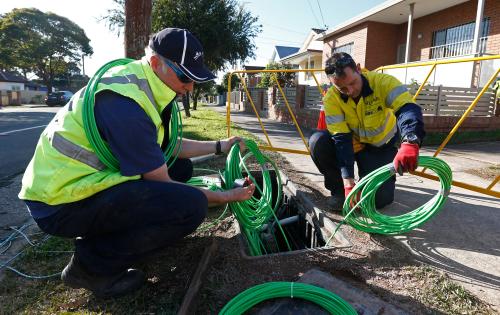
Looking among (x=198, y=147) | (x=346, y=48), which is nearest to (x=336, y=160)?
(x=198, y=147)

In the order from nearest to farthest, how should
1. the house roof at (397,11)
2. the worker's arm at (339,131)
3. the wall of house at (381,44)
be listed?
the worker's arm at (339,131), the house roof at (397,11), the wall of house at (381,44)

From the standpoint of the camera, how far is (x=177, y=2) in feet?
44.2

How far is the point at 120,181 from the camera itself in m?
1.83

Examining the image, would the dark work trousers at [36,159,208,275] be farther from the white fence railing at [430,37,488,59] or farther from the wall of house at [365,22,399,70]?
the wall of house at [365,22,399,70]

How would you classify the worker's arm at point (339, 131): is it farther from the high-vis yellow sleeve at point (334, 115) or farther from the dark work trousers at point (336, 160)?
the dark work trousers at point (336, 160)

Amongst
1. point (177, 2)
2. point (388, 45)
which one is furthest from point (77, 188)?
point (388, 45)

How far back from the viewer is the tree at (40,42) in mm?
42281

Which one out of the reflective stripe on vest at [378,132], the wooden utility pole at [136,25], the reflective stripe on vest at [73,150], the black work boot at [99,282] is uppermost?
the wooden utility pole at [136,25]

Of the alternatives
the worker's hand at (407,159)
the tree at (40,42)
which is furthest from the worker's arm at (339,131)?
the tree at (40,42)

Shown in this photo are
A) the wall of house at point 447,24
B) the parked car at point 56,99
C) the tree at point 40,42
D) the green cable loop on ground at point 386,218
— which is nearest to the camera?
the green cable loop on ground at point 386,218

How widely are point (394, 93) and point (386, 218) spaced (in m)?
1.04

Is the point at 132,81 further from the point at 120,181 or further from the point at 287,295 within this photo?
the point at 287,295

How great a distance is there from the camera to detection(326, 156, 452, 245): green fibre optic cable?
2424 mm

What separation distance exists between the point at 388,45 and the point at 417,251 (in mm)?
16436
